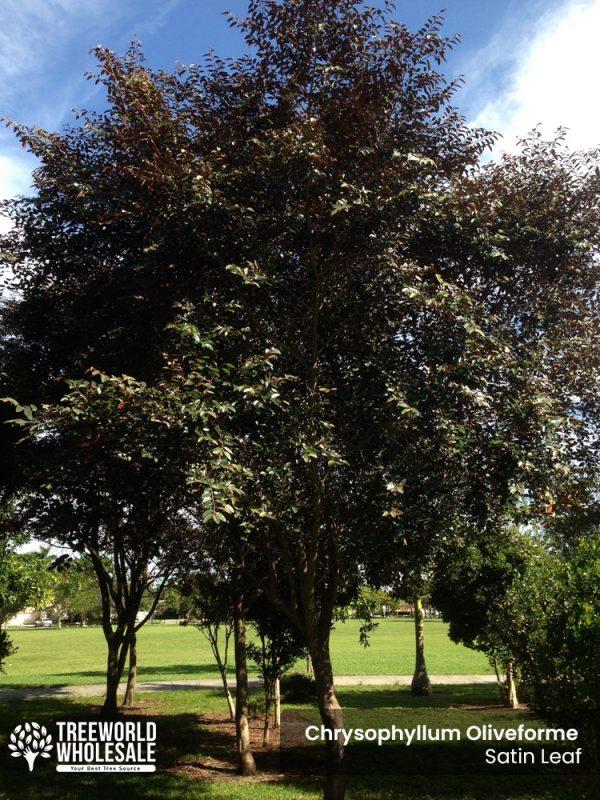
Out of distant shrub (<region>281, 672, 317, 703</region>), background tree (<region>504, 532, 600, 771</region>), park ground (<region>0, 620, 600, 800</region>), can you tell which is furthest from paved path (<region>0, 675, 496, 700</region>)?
background tree (<region>504, 532, 600, 771</region>)

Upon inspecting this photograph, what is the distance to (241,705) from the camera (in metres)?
12.3

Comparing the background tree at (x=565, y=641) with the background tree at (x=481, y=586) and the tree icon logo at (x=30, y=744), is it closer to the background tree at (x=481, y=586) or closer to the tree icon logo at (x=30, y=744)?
the background tree at (x=481, y=586)

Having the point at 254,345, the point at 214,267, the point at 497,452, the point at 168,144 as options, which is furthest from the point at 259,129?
the point at 497,452

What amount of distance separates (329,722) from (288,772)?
429cm

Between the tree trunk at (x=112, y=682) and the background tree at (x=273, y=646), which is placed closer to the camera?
the background tree at (x=273, y=646)

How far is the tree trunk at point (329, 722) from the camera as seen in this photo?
834 cm

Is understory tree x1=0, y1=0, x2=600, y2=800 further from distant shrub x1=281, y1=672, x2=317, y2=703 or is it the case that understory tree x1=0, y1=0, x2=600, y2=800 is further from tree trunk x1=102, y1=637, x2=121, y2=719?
distant shrub x1=281, y1=672, x2=317, y2=703

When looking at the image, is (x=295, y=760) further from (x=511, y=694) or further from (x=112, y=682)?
(x=511, y=694)

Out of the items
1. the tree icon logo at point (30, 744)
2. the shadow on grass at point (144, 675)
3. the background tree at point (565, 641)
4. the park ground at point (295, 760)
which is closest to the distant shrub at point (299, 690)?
the park ground at point (295, 760)

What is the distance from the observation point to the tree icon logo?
12.5 m

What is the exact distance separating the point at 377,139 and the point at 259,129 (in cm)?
161

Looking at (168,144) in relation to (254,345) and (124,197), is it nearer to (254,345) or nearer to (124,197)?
(124,197)

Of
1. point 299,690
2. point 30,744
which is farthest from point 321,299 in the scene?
point 299,690

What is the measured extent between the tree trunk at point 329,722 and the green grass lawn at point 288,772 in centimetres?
204
